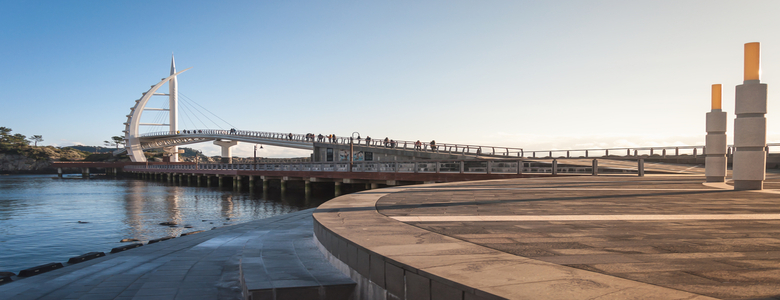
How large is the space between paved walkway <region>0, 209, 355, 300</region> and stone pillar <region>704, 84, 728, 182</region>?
12.2 metres

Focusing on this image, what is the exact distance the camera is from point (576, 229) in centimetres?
466

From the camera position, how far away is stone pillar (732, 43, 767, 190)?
9703 millimetres

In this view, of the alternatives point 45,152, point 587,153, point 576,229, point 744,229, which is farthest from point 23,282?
point 45,152

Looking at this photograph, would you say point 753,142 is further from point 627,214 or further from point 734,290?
point 734,290

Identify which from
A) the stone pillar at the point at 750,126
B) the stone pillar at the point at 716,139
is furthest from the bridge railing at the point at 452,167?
the stone pillar at the point at 750,126

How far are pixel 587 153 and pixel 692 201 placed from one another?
3389cm

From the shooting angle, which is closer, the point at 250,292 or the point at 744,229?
the point at 250,292

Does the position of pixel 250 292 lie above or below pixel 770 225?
below

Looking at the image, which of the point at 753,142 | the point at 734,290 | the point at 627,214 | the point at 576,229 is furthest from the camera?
the point at 753,142

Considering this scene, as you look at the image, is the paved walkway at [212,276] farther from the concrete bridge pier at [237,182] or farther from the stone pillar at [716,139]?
the concrete bridge pier at [237,182]

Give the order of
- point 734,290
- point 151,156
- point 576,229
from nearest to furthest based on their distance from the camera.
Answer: point 734,290 → point 576,229 → point 151,156

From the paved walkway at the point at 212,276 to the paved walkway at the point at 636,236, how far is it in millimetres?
1311

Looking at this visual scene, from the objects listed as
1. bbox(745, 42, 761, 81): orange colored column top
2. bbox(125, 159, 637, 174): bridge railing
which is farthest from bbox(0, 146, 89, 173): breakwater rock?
bbox(745, 42, 761, 81): orange colored column top

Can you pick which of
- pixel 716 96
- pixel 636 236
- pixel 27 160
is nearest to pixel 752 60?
pixel 716 96
